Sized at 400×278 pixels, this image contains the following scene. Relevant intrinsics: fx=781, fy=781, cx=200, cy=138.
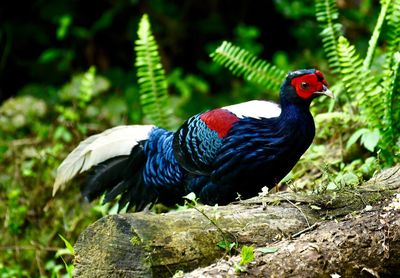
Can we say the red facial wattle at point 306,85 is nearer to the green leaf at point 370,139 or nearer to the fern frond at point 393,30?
the green leaf at point 370,139

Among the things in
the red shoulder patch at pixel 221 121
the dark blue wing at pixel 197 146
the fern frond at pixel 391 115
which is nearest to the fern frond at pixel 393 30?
the fern frond at pixel 391 115

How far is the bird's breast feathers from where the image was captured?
4.31 metres

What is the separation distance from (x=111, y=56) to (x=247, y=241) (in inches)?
256

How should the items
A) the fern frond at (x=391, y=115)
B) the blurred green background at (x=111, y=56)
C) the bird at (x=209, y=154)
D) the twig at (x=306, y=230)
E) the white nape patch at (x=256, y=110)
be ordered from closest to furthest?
the twig at (x=306, y=230) → the bird at (x=209, y=154) → the white nape patch at (x=256, y=110) → the fern frond at (x=391, y=115) → the blurred green background at (x=111, y=56)

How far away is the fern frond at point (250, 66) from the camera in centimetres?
555

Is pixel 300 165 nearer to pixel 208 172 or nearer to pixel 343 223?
pixel 208 172

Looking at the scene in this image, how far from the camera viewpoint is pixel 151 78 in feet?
19.3

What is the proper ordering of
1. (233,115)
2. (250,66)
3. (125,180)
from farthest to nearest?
(250,66) → (125,180) → (233,115)

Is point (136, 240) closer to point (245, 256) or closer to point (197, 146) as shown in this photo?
point (245, 256)

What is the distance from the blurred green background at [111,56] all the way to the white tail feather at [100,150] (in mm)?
1347

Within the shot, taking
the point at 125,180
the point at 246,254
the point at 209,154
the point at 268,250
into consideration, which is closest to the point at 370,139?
the point at 209,154

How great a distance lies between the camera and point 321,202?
357 cm

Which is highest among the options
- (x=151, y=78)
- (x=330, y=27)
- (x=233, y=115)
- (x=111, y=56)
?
(x=330, y=27)

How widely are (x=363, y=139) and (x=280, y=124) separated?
0.84 m
